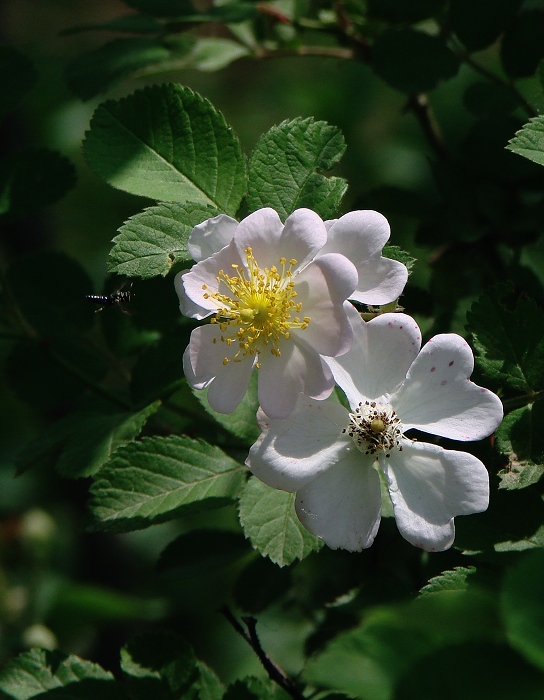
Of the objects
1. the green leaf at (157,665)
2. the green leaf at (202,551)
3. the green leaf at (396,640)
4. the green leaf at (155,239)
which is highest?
the green leaf at (155,239)

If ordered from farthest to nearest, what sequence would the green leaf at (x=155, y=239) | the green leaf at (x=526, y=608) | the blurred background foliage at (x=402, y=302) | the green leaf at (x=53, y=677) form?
the blurred background foliage at (x=402, y=302) → the green leaf at (x=53, y=677) → the green leaf at (x=155, y=239) → the green leaf at (x=526, y=608)

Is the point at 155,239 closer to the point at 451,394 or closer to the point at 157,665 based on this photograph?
the point at 451,394

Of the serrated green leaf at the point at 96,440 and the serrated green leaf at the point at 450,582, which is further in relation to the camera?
the serrated green leaf at the point at 96,440

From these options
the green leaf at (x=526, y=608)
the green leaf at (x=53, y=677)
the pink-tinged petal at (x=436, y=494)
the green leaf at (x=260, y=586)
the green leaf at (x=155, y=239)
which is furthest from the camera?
the green leaf at (x=260, y=586)

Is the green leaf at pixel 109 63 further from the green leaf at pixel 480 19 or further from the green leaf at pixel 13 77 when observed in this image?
the green leaf at pixel 480 19

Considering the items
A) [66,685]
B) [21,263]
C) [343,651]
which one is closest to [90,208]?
[21,263]

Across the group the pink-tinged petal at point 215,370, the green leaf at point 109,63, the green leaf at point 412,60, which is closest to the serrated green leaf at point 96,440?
the pink-tinged petal at point 215,370

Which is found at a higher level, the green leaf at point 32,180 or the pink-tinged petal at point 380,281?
the pink-tinged petal at point 380,281
